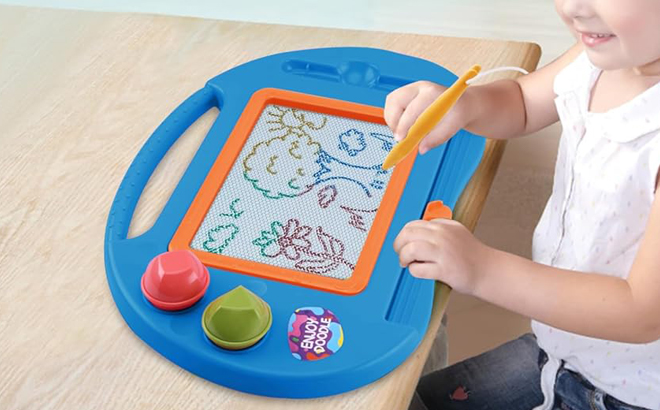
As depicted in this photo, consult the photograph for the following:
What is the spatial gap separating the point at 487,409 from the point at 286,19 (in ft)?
2.17

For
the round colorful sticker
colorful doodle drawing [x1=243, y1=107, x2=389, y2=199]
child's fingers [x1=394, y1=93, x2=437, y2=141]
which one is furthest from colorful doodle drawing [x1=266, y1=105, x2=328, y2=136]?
the round colorful sticker

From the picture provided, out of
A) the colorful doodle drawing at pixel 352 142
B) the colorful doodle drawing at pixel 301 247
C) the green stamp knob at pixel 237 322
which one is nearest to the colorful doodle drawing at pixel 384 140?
the colorful doodle drawing at pixel 352 142

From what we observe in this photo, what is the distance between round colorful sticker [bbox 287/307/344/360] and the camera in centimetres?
74

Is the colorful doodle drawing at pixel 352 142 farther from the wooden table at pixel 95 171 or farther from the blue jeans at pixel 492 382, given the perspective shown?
the blue jeans at pixel 492 382

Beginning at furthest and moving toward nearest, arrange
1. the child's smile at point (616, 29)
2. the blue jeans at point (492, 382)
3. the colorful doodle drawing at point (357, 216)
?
the blue jeans at point (492, 382) → the colorful doodle drawing at point (357, 216) → the child's smile at point (616, 29)

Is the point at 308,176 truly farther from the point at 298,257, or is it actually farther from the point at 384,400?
the point at 384,400

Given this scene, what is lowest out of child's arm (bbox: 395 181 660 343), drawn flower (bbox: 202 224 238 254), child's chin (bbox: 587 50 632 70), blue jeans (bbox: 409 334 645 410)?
blue jeans (bbox: 409 334 645 410)

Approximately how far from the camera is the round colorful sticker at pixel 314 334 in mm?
737

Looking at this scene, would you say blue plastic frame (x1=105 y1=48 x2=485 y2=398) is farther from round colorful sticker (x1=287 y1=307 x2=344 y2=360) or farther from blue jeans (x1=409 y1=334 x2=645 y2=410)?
blue jeans (x1=409 y1=334 x2=645 y2=410)

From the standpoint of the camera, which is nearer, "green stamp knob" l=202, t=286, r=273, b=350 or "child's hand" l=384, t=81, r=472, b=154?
"green stamp knob" l=202, t=286, r=273, b=350

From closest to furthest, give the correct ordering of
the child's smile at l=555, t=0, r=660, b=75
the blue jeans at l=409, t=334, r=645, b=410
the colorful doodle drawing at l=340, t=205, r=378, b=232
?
the child's smile at l=555, t=0, r=660, b=75
the colorful doodle drawing at l=340, t=205, r=378, b=232
the blue jeans at l=409, t=334, r=645, b=410

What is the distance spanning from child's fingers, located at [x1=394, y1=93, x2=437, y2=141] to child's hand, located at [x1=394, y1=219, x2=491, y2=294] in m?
0.09

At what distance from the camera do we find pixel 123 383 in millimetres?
725

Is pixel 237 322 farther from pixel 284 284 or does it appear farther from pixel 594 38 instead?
pixel 594 38
